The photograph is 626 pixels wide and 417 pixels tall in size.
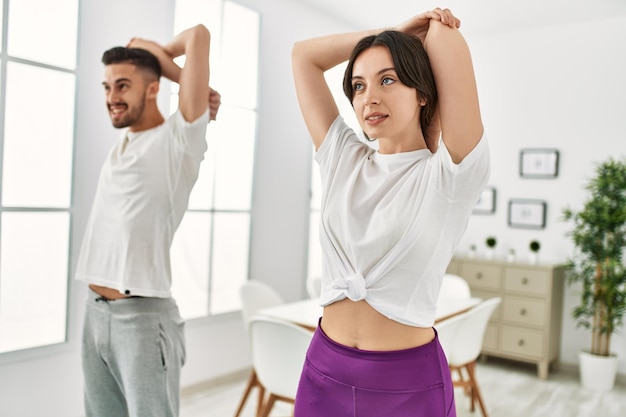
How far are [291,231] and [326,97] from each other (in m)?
3.26

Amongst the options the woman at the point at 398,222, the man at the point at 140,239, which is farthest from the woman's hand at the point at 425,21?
the man at the point at 140,239

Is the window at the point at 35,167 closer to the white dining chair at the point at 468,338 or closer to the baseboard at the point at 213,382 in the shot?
the baseboard at the point at 213,382

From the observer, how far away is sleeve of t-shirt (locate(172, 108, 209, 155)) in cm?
172

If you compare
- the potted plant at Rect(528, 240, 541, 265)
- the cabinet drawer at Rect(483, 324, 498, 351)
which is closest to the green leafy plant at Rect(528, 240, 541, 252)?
the potted plant at Rect(528, 240, 541, 265)

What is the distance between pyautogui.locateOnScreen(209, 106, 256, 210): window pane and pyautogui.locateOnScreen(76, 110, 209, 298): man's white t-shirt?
6.98 ft

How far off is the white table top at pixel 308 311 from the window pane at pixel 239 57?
1.59 meters

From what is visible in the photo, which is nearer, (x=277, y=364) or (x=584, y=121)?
(x=277, y=364)

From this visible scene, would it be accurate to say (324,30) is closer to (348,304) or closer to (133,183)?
(133,183)

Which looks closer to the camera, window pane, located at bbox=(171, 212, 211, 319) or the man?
the man

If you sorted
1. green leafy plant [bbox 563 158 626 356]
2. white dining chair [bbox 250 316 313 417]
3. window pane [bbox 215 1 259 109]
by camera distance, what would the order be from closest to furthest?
white dining chair [bbox 250 316 313 417]
window pane [bbox 215 1 259 109]
green leafy plant [bbox 563 158 626 356]

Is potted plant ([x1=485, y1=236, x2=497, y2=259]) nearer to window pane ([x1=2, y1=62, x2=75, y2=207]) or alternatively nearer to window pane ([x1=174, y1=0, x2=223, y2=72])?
window pane ([x1=174, y1=0, x2=223, y2=72])

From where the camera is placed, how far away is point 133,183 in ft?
5.80

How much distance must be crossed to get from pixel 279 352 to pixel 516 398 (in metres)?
2.40

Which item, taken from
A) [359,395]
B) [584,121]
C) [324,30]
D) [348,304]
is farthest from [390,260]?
[584,121]
